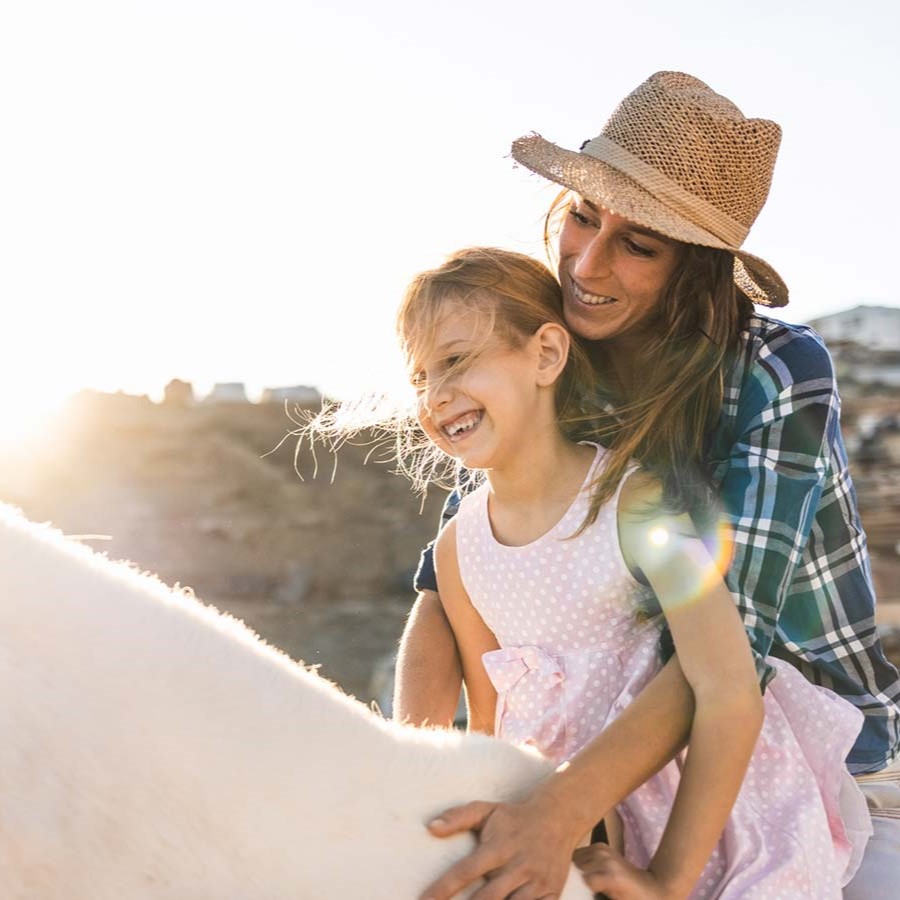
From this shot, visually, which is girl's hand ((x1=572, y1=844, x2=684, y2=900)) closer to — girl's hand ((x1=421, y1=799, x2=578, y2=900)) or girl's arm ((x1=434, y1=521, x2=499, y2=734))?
girl's hand ((x1=421, y1=799, x2=578, y2=900))

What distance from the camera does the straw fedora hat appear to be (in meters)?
2.15

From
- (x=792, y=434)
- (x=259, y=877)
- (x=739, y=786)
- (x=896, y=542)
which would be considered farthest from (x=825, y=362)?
(x=896, y=542)

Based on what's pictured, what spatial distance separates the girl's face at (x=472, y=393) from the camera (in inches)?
81.8

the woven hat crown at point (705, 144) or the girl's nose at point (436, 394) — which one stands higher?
the woven hat crown at point (705, 144)

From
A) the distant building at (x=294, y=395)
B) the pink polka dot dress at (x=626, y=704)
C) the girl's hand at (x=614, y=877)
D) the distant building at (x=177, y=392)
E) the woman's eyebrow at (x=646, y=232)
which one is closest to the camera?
the girl's hand at (x=614, y=877)

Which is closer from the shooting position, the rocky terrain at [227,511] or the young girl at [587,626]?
the young girl at [587,626]

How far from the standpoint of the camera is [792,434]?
6.63ft

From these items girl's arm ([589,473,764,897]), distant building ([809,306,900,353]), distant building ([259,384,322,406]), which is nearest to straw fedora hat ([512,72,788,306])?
girl's arm ([589,473,764,897])

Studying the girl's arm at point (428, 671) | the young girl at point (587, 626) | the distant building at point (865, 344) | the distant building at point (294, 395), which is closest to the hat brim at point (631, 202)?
the young girl at point (587, 626)

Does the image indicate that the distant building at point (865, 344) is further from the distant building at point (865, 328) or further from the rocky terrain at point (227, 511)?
the rocky terrain at point (227, 511)

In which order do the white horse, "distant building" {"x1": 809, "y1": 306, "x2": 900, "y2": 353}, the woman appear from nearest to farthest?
the white horse
the woman
"distant building" {"x1": 809, "y1": 306, "x2": 900, "y2": 353}

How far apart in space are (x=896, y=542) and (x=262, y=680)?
4.80 meters

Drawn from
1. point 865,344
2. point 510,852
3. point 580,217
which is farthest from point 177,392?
point 510,852

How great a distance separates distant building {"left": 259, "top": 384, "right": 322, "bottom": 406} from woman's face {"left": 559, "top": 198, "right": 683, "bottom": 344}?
6.73 metres
